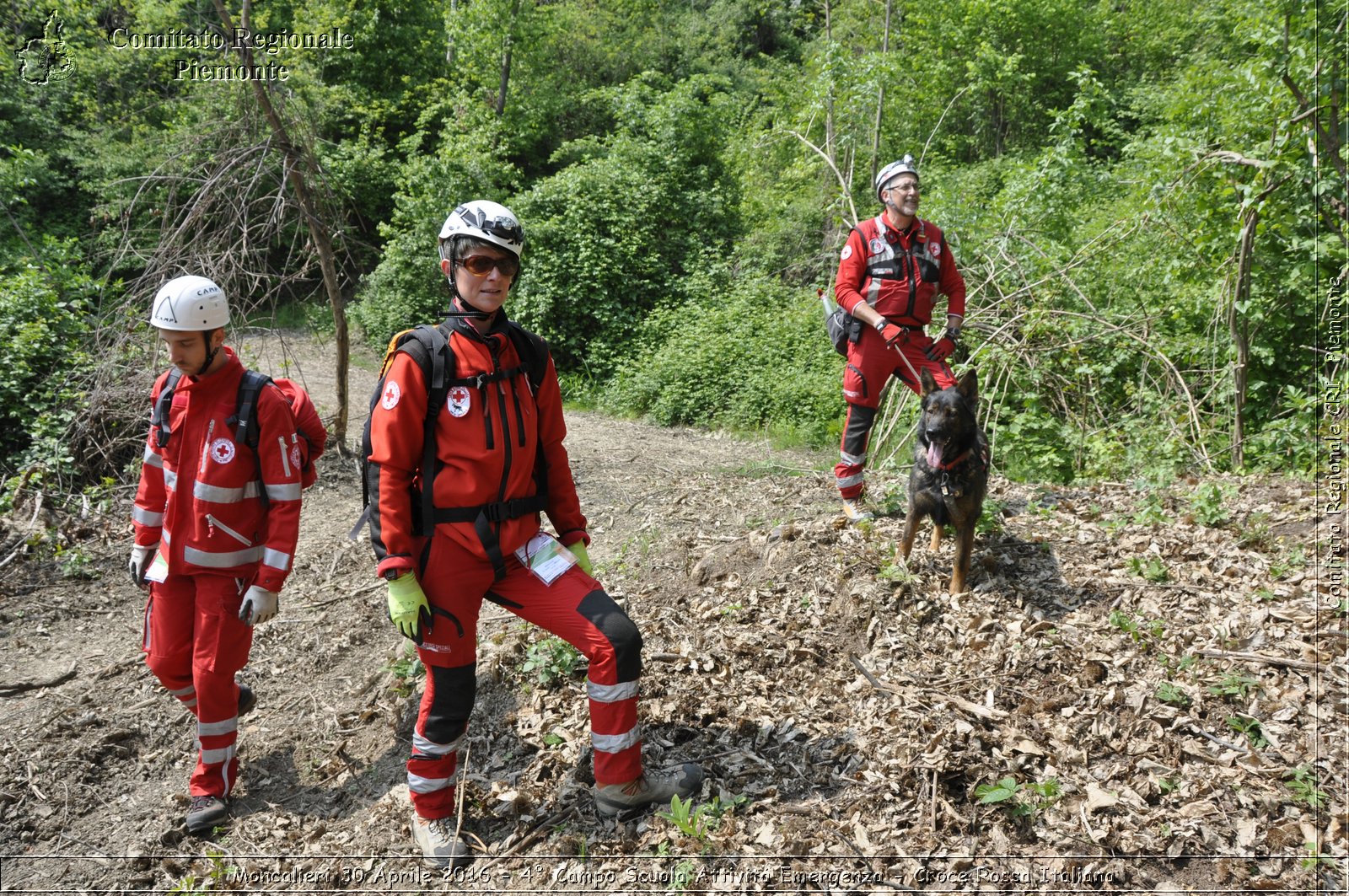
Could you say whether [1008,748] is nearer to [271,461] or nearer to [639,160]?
[271,461]

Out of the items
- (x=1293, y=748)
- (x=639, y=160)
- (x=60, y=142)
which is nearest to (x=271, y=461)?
(x=1293, y=748)

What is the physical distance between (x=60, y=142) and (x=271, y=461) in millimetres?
19257

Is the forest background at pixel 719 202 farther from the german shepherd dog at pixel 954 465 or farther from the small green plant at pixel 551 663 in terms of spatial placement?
the small green plant at pixel 551 663

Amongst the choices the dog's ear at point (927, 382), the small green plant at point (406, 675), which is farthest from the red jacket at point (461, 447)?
the dog's ear at point (927, 382)

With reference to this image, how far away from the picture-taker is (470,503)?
312cm

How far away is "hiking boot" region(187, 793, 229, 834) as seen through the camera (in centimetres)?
388

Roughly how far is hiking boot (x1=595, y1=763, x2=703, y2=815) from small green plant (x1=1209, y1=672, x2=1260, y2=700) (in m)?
2.48

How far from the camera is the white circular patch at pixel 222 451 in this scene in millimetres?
3814

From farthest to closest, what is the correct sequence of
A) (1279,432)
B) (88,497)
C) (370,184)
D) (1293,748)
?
(370,184)
(88,497)
(1279,432)
(1293,748)

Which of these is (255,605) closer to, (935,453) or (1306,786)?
(935,453)

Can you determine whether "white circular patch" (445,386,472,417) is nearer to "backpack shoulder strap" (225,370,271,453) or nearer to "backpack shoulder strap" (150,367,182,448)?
"backpack shoulder strap" (225,370,271,453)

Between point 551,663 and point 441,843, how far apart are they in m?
1.20

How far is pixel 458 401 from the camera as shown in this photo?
10.2 feet

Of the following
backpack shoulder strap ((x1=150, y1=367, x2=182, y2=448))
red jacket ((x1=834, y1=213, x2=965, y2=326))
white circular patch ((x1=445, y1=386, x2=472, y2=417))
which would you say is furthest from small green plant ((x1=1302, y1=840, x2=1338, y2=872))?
backpack shoulder strap ((x1=150, y1=367, x2=182, y2=448))
